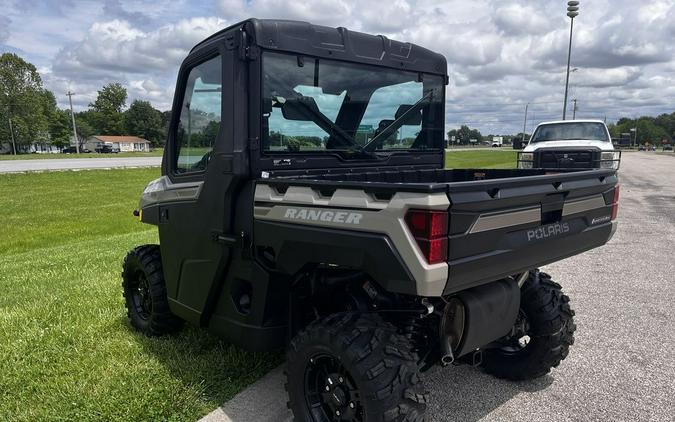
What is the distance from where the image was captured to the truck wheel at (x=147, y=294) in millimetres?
4195

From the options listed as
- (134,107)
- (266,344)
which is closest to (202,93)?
(266,344)

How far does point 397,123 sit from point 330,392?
6.71ft

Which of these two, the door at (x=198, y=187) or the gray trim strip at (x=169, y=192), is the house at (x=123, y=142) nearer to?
the gray trim strip at (x=169, y=192)

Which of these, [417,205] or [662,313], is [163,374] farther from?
[662,313]

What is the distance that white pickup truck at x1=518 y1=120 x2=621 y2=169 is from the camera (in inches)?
508

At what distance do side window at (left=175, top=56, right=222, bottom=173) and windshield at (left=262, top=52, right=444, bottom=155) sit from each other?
382 millimetres

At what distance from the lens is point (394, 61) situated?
370cm

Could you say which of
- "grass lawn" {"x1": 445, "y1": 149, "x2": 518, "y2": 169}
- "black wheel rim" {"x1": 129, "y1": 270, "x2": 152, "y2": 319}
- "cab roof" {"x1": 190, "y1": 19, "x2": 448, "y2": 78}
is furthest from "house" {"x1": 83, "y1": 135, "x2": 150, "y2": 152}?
"cab roof" {"x1": 190, "y1": 19, "x2": 448, "y2": 78}

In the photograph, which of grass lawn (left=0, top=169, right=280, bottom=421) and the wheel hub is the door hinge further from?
the wheel hub

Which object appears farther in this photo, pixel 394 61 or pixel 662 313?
pixel 662 313

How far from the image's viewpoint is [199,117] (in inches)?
140

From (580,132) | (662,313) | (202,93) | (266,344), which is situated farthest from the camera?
(580,132)

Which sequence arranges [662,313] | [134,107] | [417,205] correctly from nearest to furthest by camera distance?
[417,205]
[662,313]
[134,107]

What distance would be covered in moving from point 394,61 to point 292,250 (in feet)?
5.42
